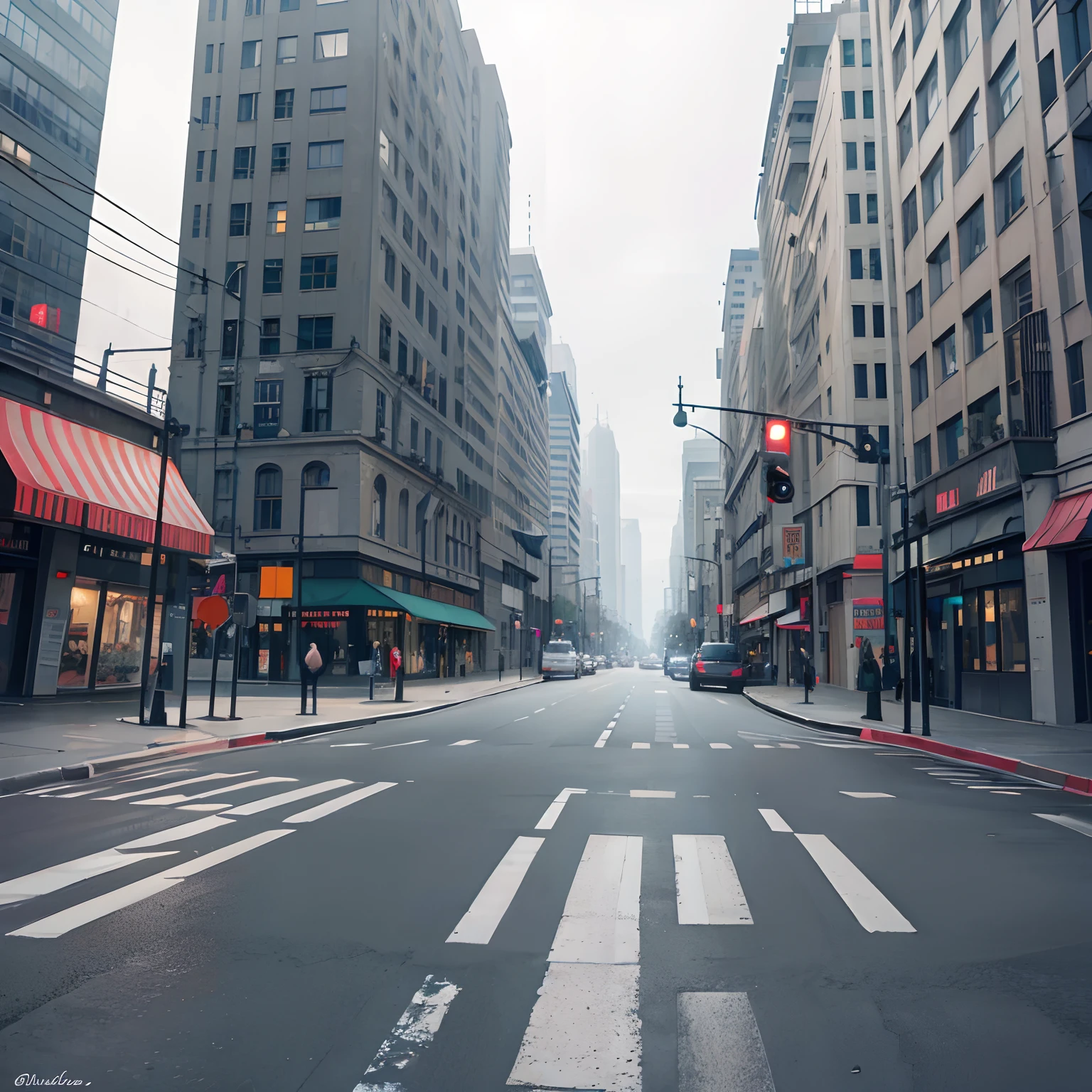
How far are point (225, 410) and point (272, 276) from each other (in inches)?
270

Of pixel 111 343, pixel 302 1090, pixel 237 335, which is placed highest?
pixel 237 335

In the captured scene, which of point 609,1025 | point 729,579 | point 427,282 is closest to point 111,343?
point 427,282

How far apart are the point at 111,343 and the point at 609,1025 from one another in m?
31.0

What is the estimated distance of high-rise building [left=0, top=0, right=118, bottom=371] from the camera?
53.2 metres

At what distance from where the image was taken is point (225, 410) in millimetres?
43406

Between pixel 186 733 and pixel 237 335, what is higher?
pixel 237 335

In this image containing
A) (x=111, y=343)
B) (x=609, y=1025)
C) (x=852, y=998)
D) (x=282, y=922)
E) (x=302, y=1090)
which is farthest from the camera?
(x=111, y=343)

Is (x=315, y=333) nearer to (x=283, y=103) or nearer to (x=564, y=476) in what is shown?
(x=283, y=103)

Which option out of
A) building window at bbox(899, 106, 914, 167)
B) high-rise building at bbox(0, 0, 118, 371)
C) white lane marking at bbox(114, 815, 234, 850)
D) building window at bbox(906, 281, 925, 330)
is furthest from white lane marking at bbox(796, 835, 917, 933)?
high-rise building at bbox(0, 0, 118, 371)

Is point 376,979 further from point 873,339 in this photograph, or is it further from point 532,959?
point 873,339

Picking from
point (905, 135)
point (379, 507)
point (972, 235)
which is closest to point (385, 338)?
point (379, 507)

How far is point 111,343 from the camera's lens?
98.7ft

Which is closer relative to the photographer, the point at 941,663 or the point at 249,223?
the point at 941,663

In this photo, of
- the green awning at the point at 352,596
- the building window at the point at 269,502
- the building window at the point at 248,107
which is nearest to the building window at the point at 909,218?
the green awning at the point at 352,596
